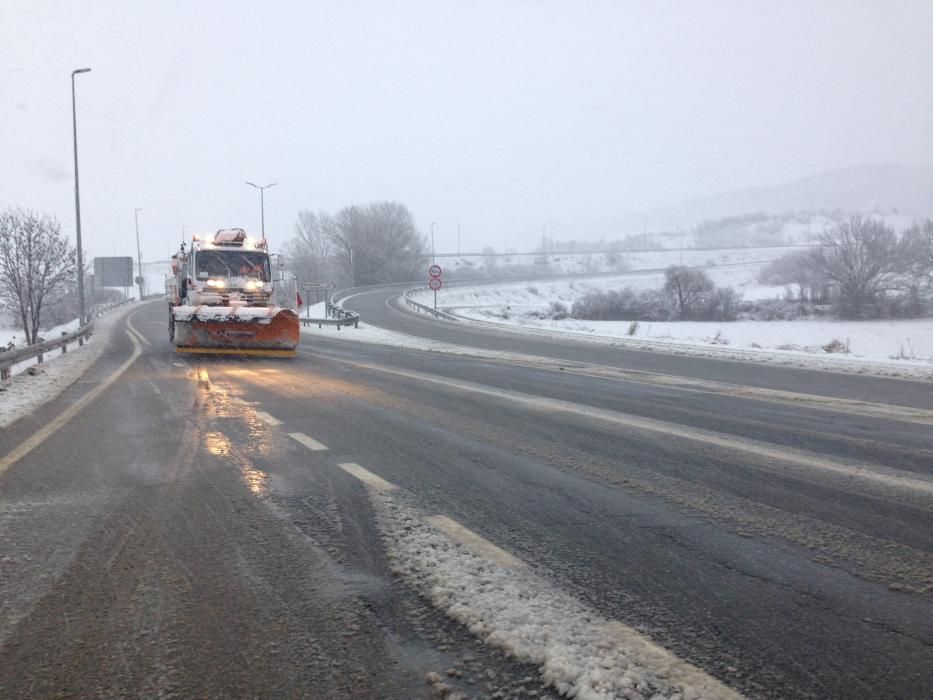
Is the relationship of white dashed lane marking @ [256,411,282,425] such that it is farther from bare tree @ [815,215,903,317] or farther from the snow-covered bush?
bare tree @ [815,215,903,317]

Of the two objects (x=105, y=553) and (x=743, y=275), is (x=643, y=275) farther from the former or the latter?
(x=105, y=553)

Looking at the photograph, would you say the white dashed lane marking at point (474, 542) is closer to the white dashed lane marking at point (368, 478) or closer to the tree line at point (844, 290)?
the white dashed lane marking at point (368, 478)

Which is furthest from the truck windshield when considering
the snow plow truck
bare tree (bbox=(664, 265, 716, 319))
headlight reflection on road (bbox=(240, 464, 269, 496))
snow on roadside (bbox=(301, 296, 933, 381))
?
bare tree (bbox=(664, 265, 716, 319))

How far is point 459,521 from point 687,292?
181ft

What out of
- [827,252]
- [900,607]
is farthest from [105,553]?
[827,252]

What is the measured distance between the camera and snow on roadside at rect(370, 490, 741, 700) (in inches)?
106

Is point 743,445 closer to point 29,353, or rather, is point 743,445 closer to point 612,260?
point 29,353

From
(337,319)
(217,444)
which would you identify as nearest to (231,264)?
(217,444)

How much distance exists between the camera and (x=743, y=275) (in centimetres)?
11225

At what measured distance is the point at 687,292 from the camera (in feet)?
187

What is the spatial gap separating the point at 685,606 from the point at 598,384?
9555 mm

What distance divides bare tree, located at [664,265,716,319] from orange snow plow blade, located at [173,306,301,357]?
41.8 meters

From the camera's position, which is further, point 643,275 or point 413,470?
point 643,275

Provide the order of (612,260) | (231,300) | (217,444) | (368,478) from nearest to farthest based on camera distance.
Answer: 1. (368,478)
2. (217,444)
3. (231,300)
4. (612,260)
